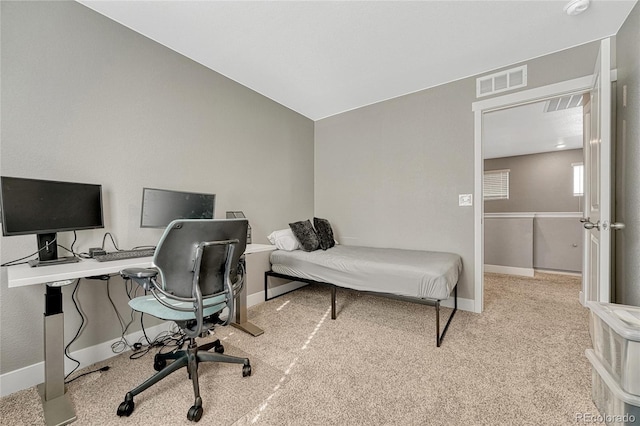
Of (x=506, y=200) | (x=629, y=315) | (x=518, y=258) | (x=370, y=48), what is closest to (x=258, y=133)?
(x=370, y=48)

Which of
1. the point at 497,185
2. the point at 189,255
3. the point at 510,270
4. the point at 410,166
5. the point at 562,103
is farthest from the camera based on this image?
the point at 497,185

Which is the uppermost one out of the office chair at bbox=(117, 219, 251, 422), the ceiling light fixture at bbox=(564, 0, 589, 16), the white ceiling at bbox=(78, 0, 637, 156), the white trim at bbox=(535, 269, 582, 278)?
the white ceiling at bbox=(78, 0, 637, 156)

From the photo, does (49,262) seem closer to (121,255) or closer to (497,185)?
(121,255)

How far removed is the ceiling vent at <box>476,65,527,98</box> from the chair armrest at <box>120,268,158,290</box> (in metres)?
3.34

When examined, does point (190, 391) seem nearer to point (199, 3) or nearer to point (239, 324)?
point (239, 324)

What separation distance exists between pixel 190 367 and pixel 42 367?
1.07 meters

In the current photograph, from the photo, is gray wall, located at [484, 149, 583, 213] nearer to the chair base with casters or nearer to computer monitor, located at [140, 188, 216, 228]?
computer monitor, located at [140, 188, 216, 228]

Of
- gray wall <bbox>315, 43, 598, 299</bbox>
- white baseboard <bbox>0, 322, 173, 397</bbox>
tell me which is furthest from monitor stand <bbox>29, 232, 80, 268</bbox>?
gray wall <bbox>315, 43, 598, 299</bbox>

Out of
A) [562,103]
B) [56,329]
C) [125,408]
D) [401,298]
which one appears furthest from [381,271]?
[562,103]

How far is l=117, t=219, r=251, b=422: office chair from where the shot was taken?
1.35 metres

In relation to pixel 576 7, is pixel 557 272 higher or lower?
lower

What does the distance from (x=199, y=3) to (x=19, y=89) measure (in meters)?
1.26

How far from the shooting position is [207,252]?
1.46m

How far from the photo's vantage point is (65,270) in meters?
1.34
